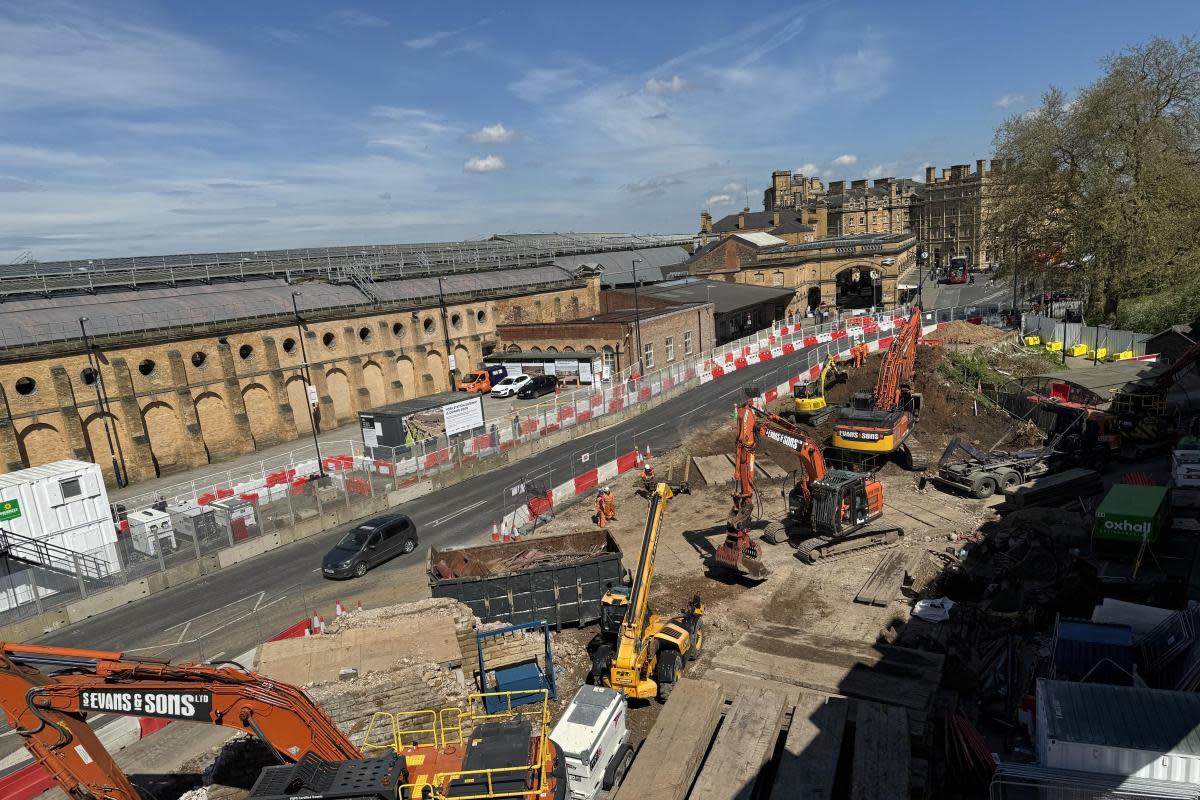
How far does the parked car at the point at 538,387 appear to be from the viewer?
1909 inches

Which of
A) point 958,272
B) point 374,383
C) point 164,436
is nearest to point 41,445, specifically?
point 164,436

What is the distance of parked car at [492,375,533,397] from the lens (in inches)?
1933

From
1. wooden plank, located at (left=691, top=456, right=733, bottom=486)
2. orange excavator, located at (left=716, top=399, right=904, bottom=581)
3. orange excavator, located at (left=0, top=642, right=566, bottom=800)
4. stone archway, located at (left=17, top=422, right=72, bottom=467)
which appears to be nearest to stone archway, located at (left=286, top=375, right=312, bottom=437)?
stone archway, located at (left=17, top=422, right=72, bottom=467)

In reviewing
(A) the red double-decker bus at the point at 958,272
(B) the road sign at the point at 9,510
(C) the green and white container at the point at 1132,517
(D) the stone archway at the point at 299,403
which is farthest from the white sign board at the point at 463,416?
(A) the red double-decker bus at the point at 958,272

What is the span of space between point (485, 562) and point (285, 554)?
423 inches

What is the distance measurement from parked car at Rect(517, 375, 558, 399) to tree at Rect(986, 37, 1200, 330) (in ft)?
108

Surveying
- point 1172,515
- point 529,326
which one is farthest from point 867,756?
point 529,326

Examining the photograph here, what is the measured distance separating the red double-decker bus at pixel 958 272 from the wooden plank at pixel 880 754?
317ft

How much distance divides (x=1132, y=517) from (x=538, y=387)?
36.0 meters

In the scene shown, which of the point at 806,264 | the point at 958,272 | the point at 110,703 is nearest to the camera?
the point at 110,703

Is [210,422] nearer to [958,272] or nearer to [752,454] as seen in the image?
[752,454]

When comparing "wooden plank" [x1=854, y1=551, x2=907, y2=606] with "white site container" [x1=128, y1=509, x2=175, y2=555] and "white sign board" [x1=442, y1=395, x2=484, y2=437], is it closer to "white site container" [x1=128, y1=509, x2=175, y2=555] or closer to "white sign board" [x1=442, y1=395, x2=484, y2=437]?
"white sign board" [x1=442, y1=395, x2=484, y2=437]

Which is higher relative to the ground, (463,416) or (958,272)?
(958,272)

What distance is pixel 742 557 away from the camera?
20000 mm
